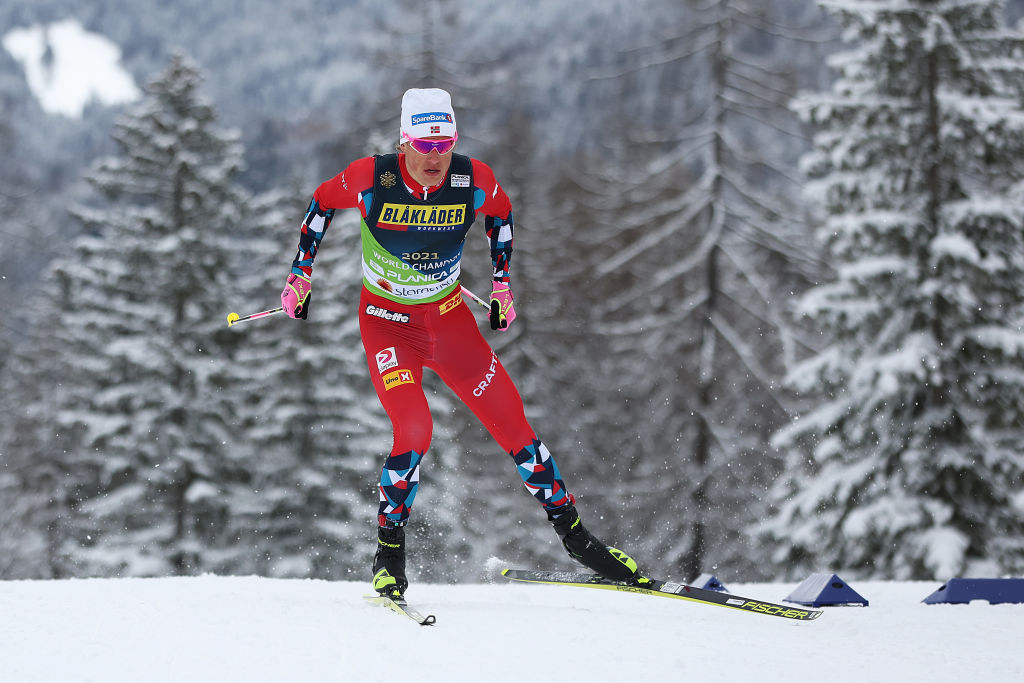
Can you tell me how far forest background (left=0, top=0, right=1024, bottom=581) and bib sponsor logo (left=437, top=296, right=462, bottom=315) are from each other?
28.0 ft

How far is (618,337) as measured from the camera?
29.6m

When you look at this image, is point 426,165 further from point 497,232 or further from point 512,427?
point 512,427

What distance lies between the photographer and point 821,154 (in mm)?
14297

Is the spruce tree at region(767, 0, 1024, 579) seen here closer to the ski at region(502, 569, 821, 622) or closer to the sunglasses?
the ski at region(502, 569, 821, 622)

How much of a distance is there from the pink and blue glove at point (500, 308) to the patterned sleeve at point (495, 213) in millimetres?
105

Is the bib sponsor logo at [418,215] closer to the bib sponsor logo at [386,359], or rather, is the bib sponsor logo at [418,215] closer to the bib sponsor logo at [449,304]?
the bib sponsor logo at [449,304]

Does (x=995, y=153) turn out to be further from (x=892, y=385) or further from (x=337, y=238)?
(x=337, y=238)

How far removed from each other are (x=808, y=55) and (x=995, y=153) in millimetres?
8144

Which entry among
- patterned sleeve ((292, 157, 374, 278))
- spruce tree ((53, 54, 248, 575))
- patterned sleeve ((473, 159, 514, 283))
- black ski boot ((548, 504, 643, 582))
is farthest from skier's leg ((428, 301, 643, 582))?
spruce tree ((53, 54, 248, 575))

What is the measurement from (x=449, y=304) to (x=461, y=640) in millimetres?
2233

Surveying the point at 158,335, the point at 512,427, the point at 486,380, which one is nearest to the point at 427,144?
the point at 486,380

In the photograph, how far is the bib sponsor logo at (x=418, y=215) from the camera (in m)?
5.71

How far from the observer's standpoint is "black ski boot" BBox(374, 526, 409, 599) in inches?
225

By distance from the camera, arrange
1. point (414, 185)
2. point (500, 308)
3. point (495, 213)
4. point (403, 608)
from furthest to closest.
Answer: point (495, 213) < point (500, 308) < point (414, 185) < point (403, 608)
